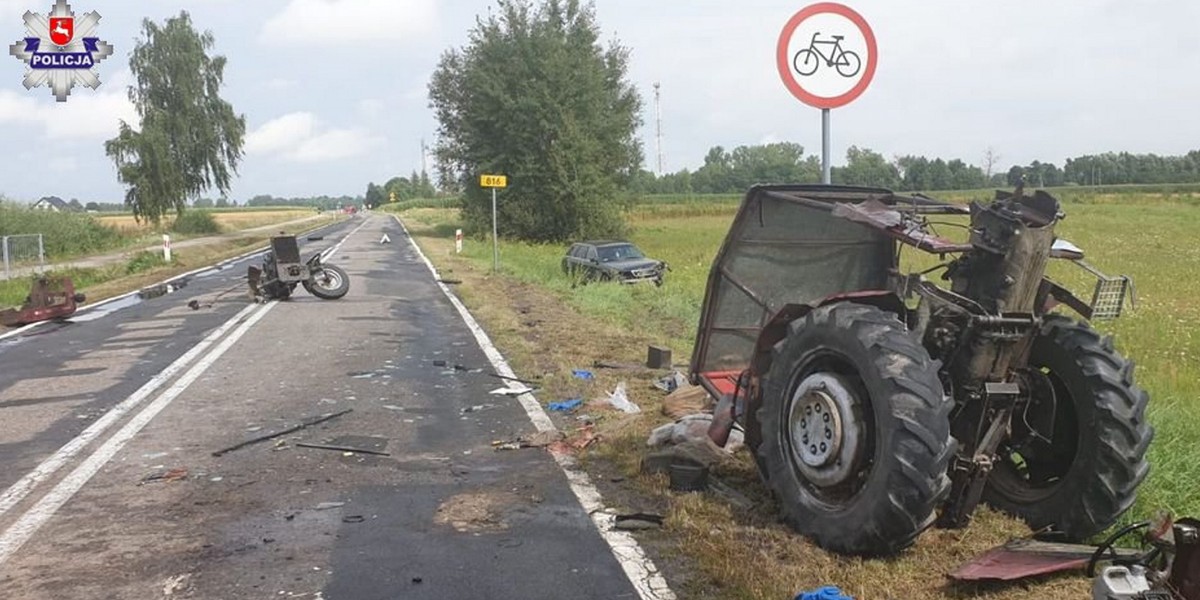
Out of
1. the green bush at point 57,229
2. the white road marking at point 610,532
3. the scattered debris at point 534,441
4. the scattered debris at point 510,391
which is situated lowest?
the white road marking at point 610,532

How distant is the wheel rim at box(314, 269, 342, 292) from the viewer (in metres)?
17.9

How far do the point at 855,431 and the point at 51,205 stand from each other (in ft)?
152

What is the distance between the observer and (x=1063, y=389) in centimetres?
441

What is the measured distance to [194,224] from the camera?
61.8 meters

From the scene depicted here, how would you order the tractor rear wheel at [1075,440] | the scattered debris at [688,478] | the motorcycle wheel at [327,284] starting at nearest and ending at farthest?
the tractor rear wheel at [1075,440] → the scattered debris at [688,478] → the motorcycle wheel at [327,284]

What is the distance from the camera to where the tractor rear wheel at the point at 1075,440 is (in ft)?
13.5

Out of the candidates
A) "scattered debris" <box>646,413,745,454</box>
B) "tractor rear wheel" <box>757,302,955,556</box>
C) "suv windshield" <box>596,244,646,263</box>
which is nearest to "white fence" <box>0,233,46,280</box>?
"suv windshield" <box>596,244,646,263</box>

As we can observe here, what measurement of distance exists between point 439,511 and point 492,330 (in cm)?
806

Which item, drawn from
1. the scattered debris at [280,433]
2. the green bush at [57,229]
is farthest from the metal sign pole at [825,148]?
the green bush at [57,229]

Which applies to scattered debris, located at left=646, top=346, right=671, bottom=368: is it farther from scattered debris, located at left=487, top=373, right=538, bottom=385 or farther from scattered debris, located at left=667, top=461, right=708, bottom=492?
scattered debris, located at left=667, top=461, right=708, bottom=492

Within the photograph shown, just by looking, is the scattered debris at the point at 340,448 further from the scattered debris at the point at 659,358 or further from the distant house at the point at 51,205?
the distant house at the point at 51,205

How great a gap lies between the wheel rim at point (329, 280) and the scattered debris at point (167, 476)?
12230mm

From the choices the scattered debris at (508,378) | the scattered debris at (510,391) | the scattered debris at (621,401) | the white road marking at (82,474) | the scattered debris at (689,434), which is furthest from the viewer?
the scattered debris at (508,378)

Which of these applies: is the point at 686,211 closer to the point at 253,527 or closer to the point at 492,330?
the point at 492,330
